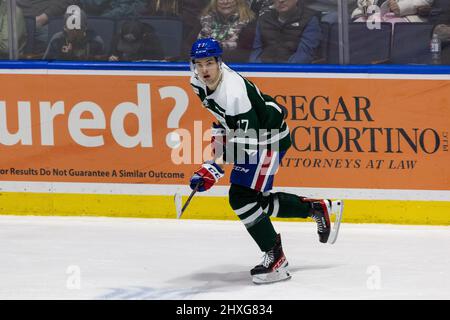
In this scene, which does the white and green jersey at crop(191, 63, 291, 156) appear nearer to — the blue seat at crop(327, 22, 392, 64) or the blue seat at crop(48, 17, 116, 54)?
the blue seat at crop(327, 22, 392, 64)

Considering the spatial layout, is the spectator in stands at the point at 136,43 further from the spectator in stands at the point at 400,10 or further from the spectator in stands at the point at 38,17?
the spectator in stands at the point at 400,10

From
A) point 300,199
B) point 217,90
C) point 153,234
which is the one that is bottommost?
point 153,234

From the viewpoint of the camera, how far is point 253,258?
21.1ft

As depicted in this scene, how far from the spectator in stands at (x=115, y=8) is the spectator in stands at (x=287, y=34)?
78cm

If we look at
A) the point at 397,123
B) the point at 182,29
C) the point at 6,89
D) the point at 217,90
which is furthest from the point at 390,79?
the point at 6,89

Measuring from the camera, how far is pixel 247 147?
5.68m

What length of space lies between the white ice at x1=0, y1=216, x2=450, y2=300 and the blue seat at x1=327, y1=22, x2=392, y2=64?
1.05 meters

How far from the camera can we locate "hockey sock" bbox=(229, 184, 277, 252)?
5.75 m

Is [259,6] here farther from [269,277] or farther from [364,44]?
[269,277]

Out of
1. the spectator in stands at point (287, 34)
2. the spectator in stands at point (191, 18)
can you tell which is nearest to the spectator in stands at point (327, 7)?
the spectator in stands at point (287, 34)

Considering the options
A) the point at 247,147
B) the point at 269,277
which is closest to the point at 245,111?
the point at 247,147

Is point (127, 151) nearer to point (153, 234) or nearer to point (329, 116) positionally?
point (153, 234)

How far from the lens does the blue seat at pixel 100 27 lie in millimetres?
7438
